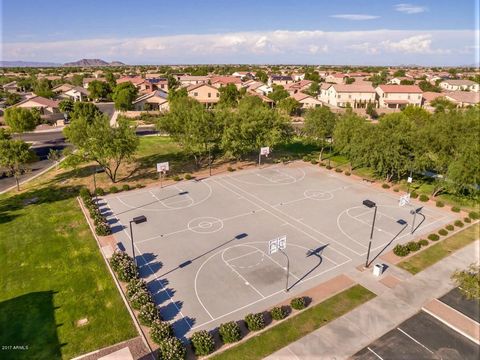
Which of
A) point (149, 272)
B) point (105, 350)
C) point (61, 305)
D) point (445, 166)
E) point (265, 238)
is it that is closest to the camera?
point (105, 350)

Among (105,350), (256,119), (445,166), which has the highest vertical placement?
(256,119)

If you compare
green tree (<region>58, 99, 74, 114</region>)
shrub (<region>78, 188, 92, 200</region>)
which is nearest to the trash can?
shrub (<region>78, 188, 92, 200</region>)

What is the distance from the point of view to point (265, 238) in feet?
108

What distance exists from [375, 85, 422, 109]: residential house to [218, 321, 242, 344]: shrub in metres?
114

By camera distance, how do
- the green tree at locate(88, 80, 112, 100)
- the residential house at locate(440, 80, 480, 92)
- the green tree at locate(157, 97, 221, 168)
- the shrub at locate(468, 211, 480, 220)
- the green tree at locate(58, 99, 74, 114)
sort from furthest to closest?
Answer: the residential house at locate(440, 80, 480, 92) → the green tree at locate(88, 80, 112, 100) → the green tree at locate(58, 99, 74, 114) → the green tree at locate(157, 97, 221, 168) → the shrub at locate(468, 211, 480, 220)

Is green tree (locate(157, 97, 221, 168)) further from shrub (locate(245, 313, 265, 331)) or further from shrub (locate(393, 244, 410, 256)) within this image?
shrub (locate(245, 313, 265, 331))

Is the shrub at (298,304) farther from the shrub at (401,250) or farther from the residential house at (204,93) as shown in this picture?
the residential house at (204,93)

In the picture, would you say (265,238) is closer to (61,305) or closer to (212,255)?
(212,255)

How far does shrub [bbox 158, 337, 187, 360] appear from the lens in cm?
1862

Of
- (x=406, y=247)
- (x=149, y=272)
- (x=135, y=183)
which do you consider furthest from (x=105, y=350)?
(x=135, y=183)

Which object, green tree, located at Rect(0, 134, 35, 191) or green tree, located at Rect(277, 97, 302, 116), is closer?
green tree, located at Rect(0, 134, 35, 191)

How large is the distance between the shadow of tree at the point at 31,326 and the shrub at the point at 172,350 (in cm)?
646

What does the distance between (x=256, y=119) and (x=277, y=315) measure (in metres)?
37.4

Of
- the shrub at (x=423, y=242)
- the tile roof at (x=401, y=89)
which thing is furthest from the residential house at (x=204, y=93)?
the shrub at (x=423, y=242)
